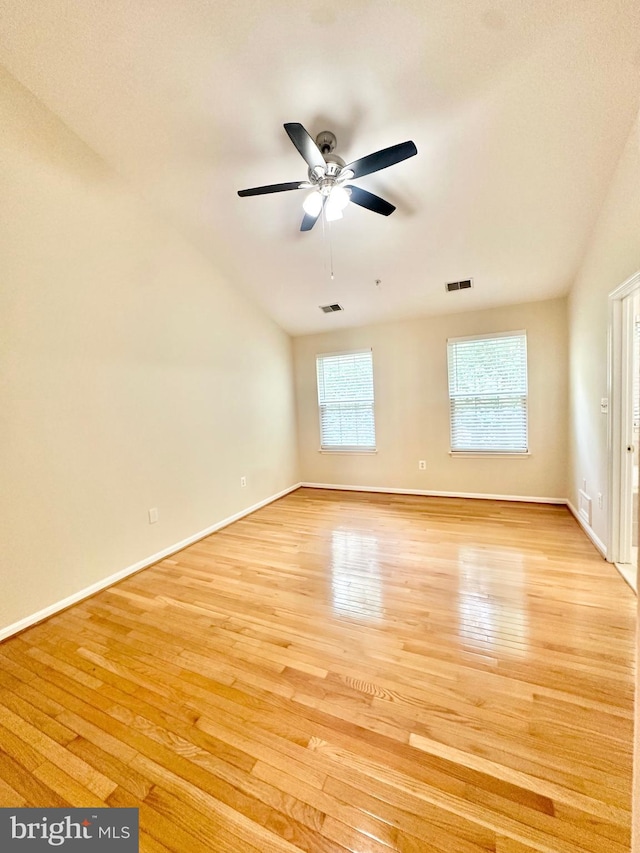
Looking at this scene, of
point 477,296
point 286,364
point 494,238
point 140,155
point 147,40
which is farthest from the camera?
point 286,364

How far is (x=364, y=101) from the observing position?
6.76ft

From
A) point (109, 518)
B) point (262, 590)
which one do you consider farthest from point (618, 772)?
point (109, 518)

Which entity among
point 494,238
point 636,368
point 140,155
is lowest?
point 636,368

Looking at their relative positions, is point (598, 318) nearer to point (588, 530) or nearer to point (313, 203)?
point (588, 530)

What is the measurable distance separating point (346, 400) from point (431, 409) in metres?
1.27

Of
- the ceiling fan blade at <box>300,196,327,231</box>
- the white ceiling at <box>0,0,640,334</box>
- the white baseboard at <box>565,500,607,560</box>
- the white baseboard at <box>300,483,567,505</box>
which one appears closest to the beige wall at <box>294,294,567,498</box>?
→ the white baseboard at <box>300,483,567,505</box>

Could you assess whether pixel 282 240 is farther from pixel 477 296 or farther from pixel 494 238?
pixel 477 296

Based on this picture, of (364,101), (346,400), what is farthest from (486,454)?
(364,101)

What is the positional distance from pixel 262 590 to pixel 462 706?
1.46 m

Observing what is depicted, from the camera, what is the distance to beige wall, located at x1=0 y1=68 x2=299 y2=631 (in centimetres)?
214

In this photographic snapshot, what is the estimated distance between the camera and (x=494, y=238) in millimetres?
3059

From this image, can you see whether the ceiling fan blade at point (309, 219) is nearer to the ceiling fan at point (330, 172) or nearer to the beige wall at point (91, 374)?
the ceiling fan at point (330, 172)

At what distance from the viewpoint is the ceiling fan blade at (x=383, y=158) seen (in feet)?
5.89

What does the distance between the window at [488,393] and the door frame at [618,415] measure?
158cm
